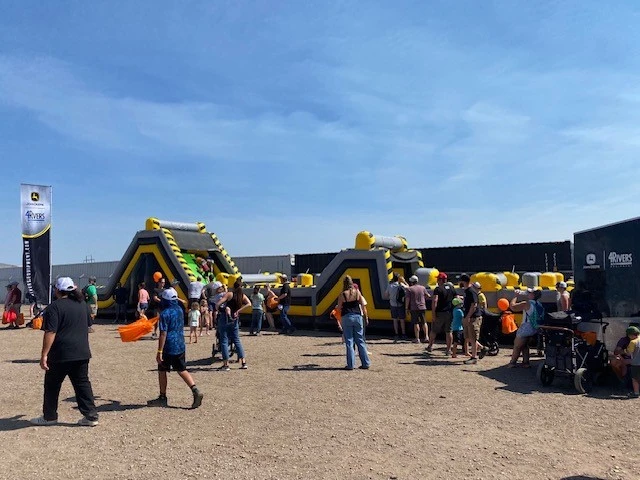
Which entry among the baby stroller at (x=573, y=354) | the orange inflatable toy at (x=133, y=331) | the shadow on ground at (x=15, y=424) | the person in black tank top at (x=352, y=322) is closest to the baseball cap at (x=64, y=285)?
the shadow on ground at (x=15, y=424)

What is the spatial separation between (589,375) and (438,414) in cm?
256

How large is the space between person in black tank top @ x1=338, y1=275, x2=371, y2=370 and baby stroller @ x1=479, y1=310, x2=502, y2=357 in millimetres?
2762

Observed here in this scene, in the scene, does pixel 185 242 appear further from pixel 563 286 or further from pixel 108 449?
pixel 108 449

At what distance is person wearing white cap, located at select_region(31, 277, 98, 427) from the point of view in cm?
571

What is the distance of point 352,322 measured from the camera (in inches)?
361

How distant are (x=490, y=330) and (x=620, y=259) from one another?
298 cm

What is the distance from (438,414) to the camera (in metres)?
6.25

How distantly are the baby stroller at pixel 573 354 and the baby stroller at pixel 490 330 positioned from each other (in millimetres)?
2589

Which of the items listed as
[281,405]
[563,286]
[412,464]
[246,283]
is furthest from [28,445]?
[246,283]

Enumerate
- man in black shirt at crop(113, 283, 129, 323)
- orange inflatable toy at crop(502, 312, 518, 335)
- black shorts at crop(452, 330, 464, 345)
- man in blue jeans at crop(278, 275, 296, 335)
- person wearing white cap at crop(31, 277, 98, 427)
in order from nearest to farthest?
person wearing white cap at crop(31, 277, 98, 427), black shorts at crop(452, 330, 464, 345), orange inflatable toy at crop(502, 312, 518, 335), man in blue jeans at crop(278, 275, 296, 335), man in black shirt at crop(113, 283, 129, 323)

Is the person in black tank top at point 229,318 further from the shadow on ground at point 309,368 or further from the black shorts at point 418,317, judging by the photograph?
the black shorts at point 418,317

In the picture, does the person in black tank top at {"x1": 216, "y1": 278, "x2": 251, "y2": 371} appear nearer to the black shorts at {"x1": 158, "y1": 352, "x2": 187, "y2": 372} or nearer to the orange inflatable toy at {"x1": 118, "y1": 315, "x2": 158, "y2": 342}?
the orange inflatable toy at {"x1": 118, "y1": 315, "x2": 158, "y2": 342}

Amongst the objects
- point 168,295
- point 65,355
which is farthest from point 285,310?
Result: point 65,355

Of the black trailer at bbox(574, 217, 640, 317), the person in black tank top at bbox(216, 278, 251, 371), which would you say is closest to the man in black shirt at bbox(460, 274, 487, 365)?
the black trailer at bbox(574, 217, 640, 317)
